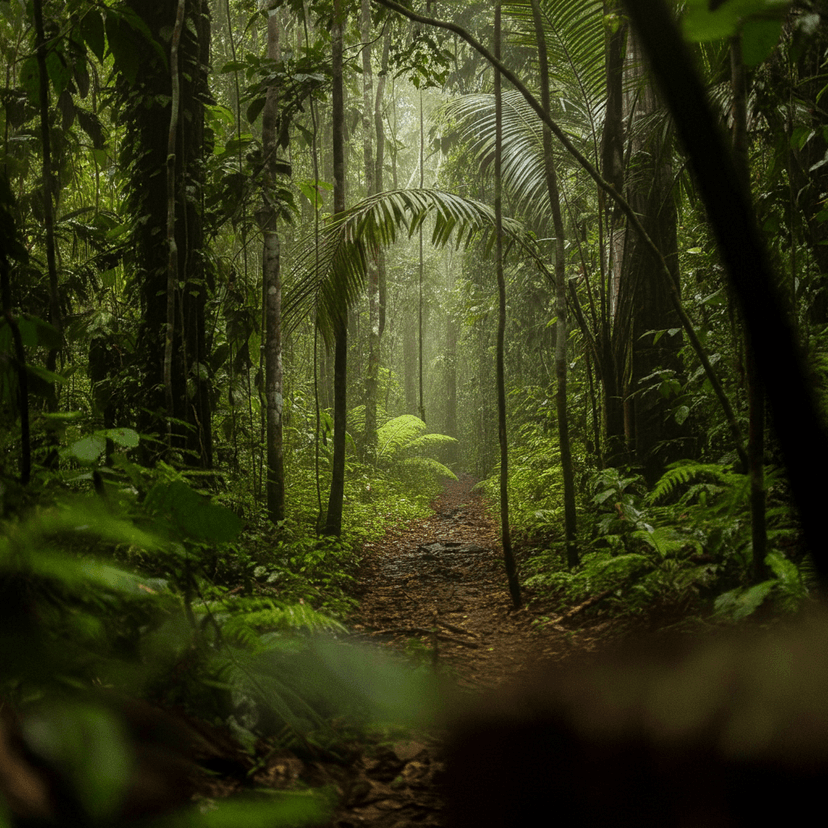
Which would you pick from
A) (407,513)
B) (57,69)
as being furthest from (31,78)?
(407,513)

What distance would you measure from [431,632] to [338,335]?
280 centimetres

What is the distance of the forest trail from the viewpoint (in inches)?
63.7

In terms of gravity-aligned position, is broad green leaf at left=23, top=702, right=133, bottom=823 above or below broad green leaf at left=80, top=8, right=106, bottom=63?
below

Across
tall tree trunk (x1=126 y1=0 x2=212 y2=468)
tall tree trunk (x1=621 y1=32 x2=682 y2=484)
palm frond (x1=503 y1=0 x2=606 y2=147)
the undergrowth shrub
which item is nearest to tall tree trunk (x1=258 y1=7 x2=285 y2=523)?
tall tree trunk (x1=126 y1=0 x2=212 y2=468)

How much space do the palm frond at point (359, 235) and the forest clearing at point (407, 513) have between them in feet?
0.10

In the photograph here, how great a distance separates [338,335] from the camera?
204 inches

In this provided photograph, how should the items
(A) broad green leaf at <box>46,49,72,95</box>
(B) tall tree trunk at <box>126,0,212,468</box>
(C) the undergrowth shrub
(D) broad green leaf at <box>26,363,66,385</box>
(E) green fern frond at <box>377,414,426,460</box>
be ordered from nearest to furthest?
(D) broad green leaf at <box>26,363,66,385</box> < (A) broad green leaf at <box>46,49,72,95</box> < (C) the undergrowth shrub < (B) tall tree trunk at <box>126,0,212,468</box> < (E) green fern frond at <box>377,414,426,460</box>

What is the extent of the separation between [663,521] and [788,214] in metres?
1.91

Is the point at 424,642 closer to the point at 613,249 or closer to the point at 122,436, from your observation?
the point at 122,436

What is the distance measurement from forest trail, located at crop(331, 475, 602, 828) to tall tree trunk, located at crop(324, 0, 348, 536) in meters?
0.68

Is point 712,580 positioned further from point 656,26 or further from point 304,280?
point 304,280

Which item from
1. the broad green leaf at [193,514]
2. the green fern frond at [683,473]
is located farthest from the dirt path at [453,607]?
the broad green leaf at [193,514]

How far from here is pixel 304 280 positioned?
5.02 m

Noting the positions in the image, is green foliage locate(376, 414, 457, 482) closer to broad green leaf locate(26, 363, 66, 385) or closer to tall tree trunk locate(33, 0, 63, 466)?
tall tree trunk locate(33, 0, 63, 466)
